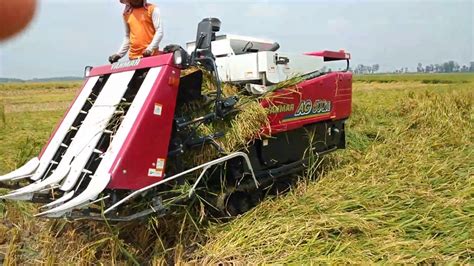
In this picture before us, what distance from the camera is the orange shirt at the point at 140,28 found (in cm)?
459

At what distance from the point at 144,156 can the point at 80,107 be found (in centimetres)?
119

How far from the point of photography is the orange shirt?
4590mm

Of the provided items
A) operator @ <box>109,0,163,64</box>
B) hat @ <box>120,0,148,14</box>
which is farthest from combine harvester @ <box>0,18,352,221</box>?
hat @ <box>120,0,148,14</box>

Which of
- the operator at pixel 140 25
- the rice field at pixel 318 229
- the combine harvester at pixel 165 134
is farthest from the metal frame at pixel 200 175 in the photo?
the operator at pixel 140 25

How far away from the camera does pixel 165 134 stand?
3.69m

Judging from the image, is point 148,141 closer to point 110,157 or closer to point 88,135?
point 110,157

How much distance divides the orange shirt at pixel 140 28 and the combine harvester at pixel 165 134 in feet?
1.10

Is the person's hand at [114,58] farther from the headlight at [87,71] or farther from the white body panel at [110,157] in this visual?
the white body panel at [110,157]

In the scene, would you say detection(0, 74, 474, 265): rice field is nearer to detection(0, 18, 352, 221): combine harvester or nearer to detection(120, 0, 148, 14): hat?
detection(0, 18, 352, 221): combine harvester

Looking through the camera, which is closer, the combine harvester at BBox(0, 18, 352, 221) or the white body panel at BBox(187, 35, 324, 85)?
the combine harvester at BBox(0, 18, 352, 221)

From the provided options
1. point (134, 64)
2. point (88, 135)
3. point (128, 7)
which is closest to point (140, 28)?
point (128, 7)

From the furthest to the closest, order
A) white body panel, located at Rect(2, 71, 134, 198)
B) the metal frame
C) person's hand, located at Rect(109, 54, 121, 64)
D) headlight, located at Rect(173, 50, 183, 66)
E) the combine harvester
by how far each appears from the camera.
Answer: person's hand, located at Rect(109, 54, 121, 64), headlight, located at Rect(173, 50, 183, 66), white body panel, located at Rect(2, 71, 134, 198), the combine harvester, the metal frame

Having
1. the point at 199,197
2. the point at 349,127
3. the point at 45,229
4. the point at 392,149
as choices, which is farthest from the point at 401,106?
the point at 45,229

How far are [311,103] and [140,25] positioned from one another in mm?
1872
